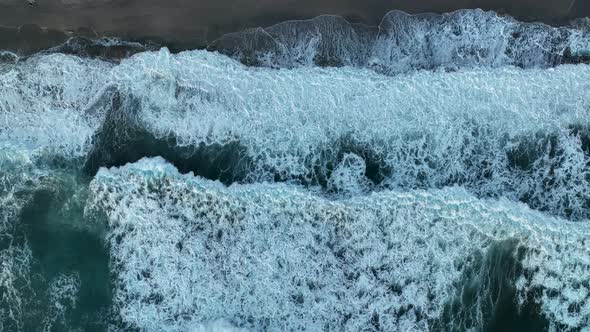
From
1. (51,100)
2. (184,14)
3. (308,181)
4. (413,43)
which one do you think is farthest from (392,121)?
(51,100)

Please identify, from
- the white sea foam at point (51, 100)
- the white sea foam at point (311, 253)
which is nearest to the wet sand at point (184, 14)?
the white sea foam at point (51, 100)

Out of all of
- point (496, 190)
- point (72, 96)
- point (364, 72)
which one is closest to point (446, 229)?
point (496, 190)

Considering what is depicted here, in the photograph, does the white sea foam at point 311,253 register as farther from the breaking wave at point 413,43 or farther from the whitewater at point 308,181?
the breaking wave at point 413,43

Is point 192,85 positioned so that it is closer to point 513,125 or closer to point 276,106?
point 276,106

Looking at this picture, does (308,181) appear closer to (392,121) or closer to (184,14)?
(392,121)

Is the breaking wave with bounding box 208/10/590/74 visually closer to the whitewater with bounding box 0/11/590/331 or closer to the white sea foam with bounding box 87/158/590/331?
the whitewater with bounding box 0/11/590/331

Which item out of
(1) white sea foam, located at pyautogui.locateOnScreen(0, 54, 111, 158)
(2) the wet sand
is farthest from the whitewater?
(2) the wet sand
